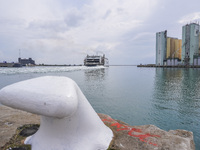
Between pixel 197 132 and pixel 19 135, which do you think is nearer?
pixel 19 135

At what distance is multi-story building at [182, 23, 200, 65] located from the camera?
61844 millimetres

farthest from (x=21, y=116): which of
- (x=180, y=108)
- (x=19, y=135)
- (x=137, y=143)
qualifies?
(x=180, y=108)

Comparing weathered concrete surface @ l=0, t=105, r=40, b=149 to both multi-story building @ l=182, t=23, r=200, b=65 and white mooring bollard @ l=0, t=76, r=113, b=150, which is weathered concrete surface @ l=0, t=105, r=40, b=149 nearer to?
white mooring bollard @ l=0, t=76, r=113, b=150

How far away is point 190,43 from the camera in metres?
63.9

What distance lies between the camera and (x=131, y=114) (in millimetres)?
7297

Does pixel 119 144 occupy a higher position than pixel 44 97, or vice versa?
pixel 44 97

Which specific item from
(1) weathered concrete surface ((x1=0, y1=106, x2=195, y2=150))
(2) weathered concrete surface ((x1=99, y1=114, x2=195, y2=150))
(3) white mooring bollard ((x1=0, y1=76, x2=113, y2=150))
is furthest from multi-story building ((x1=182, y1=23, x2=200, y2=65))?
(3) white mooring bollard ((x1=0, y1=76, x2=113, y2=150))

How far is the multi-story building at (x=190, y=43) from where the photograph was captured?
203 feet

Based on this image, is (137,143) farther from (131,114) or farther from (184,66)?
(184,66)

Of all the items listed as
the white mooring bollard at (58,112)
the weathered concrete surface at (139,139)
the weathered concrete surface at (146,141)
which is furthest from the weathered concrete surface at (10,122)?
the weathered concrete surface at (146,141)

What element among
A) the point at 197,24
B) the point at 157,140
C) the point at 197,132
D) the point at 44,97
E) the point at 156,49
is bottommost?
the point at 197,132

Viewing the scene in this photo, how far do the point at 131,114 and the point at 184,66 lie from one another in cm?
7566

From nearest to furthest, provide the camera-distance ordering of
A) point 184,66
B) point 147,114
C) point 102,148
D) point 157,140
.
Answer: point 102,148
point 157,140
point 147,114
point 184,66

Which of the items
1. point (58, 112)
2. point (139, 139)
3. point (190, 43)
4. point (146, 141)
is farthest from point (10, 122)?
point (190, 43)
